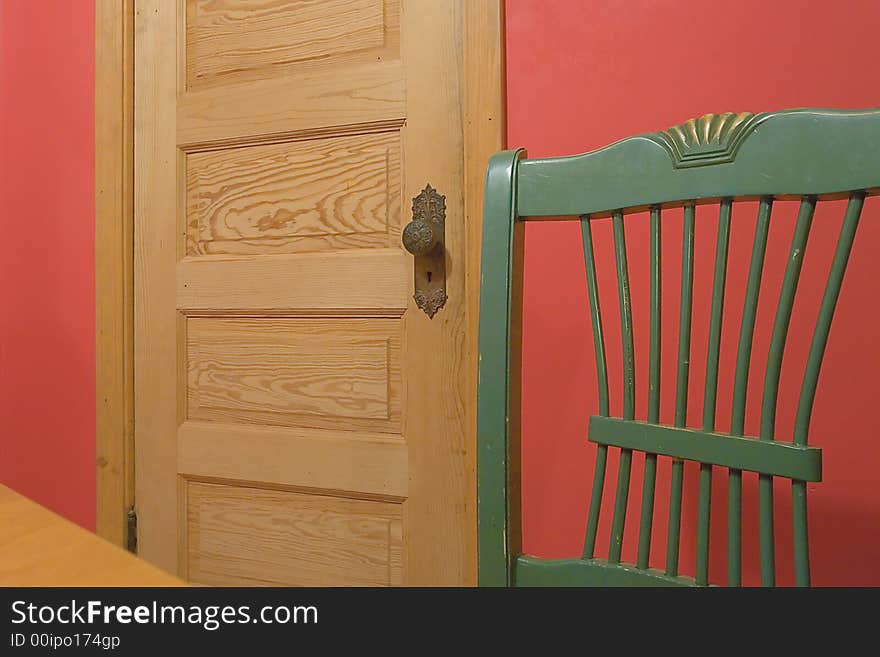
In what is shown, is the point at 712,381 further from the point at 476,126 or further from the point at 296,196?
the point at 296,196

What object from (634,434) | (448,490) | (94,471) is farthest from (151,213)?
(634,434)

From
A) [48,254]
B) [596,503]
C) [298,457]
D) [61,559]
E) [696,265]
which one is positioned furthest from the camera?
[48,254]

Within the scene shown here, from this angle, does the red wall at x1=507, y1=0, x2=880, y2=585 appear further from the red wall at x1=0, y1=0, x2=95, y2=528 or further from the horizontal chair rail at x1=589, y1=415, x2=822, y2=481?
the red wall at x1=0, y1=0, x2=95, y2=528

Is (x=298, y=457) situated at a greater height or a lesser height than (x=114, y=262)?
lesser

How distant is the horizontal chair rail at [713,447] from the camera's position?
54cm

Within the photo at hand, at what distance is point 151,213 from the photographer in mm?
1504

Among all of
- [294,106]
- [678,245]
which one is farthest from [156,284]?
[678,245]

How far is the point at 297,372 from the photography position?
4.48 feet

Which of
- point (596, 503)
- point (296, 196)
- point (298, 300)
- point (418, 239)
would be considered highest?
point (296, 196)

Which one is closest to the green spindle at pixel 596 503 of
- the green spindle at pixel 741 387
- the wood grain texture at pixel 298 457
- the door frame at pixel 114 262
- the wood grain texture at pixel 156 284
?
the green spindle at pixel 741 387

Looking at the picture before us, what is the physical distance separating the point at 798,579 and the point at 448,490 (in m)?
0.75

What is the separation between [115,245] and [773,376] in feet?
4.65

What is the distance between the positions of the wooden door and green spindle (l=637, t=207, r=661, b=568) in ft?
1.98

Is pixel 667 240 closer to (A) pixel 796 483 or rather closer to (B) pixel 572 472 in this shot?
(B) pixel 572 472
